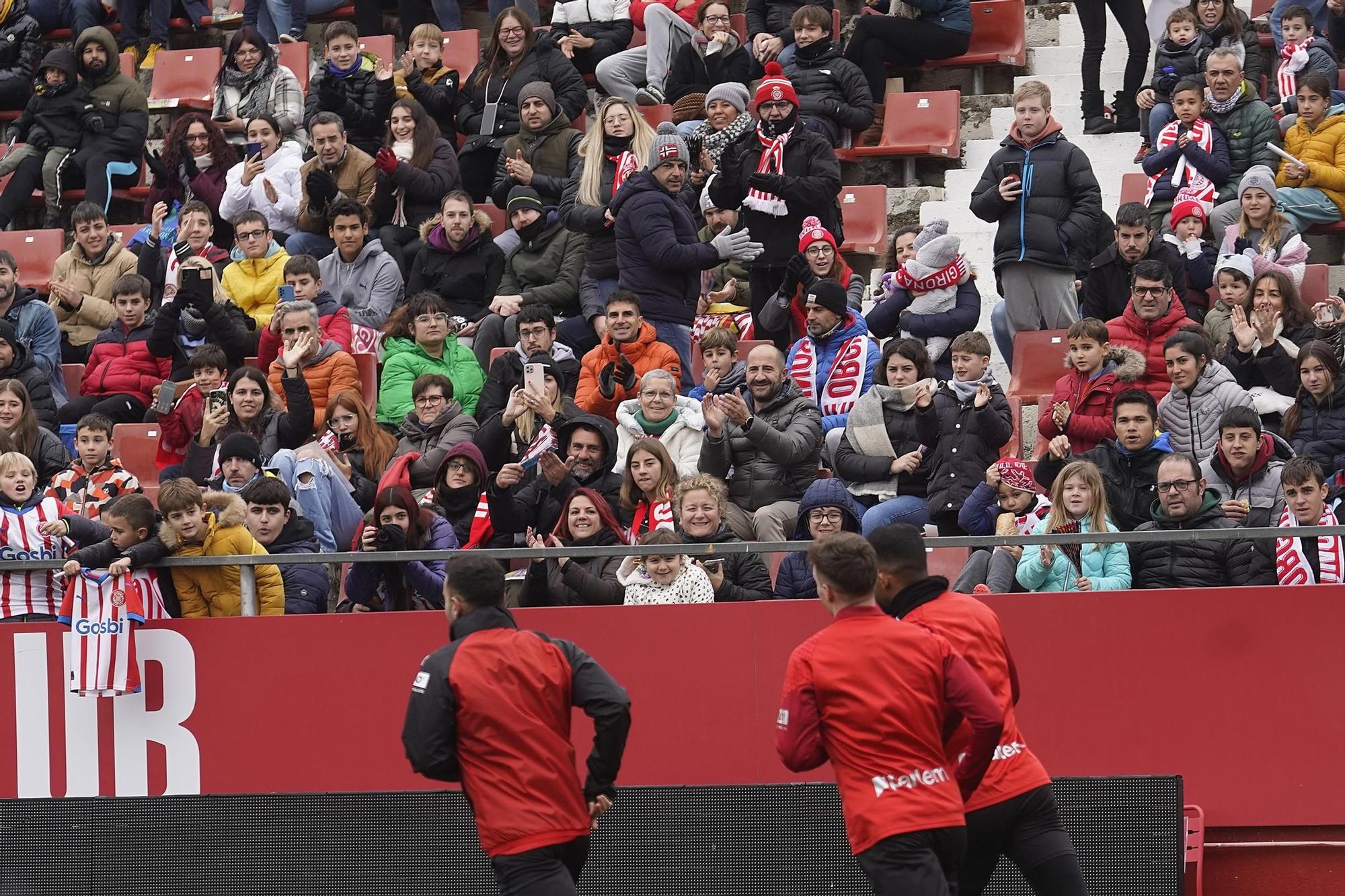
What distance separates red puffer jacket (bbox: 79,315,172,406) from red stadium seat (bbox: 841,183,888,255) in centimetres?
411

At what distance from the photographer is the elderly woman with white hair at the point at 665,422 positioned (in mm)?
9898

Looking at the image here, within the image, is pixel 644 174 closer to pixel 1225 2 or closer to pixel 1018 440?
pixel 1018 440

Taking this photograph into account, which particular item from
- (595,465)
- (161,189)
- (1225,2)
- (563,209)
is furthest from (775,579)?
(161,189)

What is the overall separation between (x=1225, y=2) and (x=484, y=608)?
7.75m

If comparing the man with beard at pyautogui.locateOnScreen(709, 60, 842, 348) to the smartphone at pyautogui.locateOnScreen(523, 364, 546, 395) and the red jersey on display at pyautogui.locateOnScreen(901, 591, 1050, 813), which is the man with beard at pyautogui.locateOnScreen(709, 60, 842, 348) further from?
the red jersey on display at pyautogui.locateOnScreen(901, 591, 1050, 813)

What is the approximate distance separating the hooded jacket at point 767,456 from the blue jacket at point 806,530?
0.29 meters

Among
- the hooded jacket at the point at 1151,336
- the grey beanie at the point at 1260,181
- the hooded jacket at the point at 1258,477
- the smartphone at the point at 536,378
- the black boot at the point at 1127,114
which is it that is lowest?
the smartphone at the point at 536,378

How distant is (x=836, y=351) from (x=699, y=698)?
251 centimetres

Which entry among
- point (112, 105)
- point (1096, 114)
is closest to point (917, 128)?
point (1096, 114)

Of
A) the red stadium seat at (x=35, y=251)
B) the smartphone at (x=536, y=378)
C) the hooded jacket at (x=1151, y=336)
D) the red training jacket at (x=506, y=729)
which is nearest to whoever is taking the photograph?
the red training jacket at (x=506, y=729)

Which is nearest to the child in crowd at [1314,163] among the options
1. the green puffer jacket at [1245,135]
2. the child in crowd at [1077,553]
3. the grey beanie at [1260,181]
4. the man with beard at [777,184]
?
the green puffer jacket at [1245,135]

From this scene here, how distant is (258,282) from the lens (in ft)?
40.4

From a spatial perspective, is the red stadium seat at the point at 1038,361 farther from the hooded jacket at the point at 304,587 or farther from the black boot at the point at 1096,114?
the hooded jacket at the point at 304,587

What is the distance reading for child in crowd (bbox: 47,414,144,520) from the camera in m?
10.2
